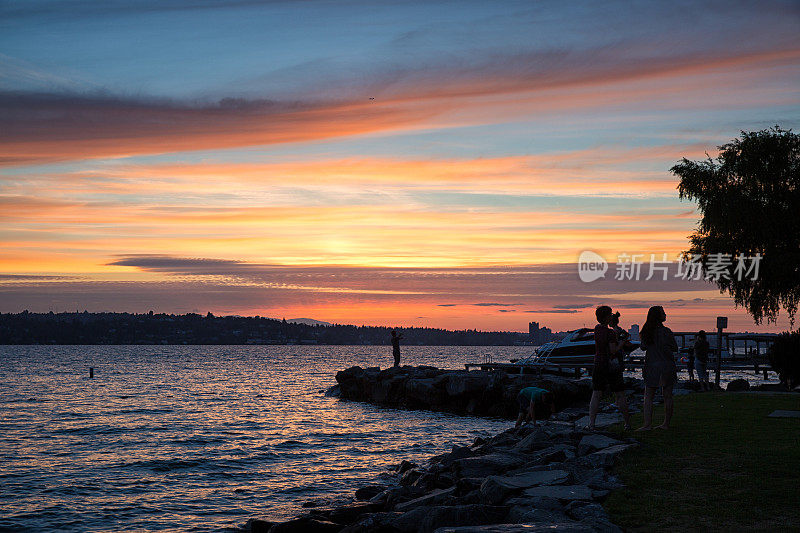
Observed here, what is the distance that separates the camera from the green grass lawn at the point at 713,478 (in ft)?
28.0

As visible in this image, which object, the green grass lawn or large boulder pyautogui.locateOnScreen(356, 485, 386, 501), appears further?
large boulder pyautogui.locateOnScreen(356, 485, 386, 501)

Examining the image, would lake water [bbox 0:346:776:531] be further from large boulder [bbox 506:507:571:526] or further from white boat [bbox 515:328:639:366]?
white boat [bbox 515:328:639:366]

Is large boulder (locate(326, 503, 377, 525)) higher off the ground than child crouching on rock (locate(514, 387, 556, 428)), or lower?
lower

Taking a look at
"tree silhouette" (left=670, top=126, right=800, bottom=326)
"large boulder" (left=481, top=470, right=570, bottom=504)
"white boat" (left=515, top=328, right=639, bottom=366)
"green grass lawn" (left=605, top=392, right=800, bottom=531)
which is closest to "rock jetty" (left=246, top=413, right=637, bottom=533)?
"large boulder" (left=481, top=470, right=570, bottom=504)

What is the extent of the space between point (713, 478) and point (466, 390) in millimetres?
30566

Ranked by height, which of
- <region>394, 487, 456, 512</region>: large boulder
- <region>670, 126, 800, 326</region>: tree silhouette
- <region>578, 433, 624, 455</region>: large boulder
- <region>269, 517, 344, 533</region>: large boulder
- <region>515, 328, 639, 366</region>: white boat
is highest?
<region>670, 126, 800, 326</region>: tree silhouette

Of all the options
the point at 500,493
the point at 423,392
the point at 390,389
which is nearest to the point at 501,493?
the point at 500,493

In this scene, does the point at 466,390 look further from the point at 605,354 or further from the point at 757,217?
the point at 605,354

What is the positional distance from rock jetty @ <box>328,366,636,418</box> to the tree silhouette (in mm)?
7837

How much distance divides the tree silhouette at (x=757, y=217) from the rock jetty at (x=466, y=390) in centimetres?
784

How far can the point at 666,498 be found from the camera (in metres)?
9.51

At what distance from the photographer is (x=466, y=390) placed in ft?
134

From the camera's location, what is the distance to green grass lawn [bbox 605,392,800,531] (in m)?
8.52

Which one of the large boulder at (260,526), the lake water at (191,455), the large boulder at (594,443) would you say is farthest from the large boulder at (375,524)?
the lake water at (191,455)
